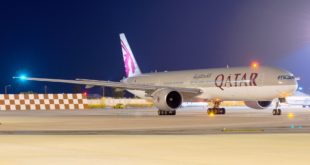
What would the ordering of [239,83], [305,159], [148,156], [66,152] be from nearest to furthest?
1. [305,159]
2. [148,156]
3. [66,152]
4. [239,83]

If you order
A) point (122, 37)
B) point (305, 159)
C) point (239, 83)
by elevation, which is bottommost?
point (305, 159)

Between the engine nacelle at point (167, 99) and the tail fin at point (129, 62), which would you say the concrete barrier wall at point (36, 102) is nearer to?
the tail fin at point (129, 62)

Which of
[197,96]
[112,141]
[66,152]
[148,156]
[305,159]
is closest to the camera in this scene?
[305,159]

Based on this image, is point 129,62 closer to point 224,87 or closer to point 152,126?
point 224,87

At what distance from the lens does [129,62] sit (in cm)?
5406

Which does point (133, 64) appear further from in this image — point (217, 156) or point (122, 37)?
point (217, 156)

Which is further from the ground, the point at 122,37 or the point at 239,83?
the point at 122,37

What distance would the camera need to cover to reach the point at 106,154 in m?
12.3

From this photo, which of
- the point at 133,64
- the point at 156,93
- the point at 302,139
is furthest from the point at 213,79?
the point at 302,139

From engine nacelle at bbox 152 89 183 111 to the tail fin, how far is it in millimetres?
13374

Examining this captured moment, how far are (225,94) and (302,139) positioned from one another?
80.7 feet

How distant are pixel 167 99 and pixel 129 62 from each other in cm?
1512

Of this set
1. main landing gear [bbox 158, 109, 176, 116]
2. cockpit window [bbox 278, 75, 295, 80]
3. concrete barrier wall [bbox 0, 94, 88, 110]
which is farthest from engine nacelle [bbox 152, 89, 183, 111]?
concrete barrier wall [bbox 0, 94, 88, 110]

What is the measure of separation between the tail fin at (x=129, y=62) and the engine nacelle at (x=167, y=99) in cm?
1337
